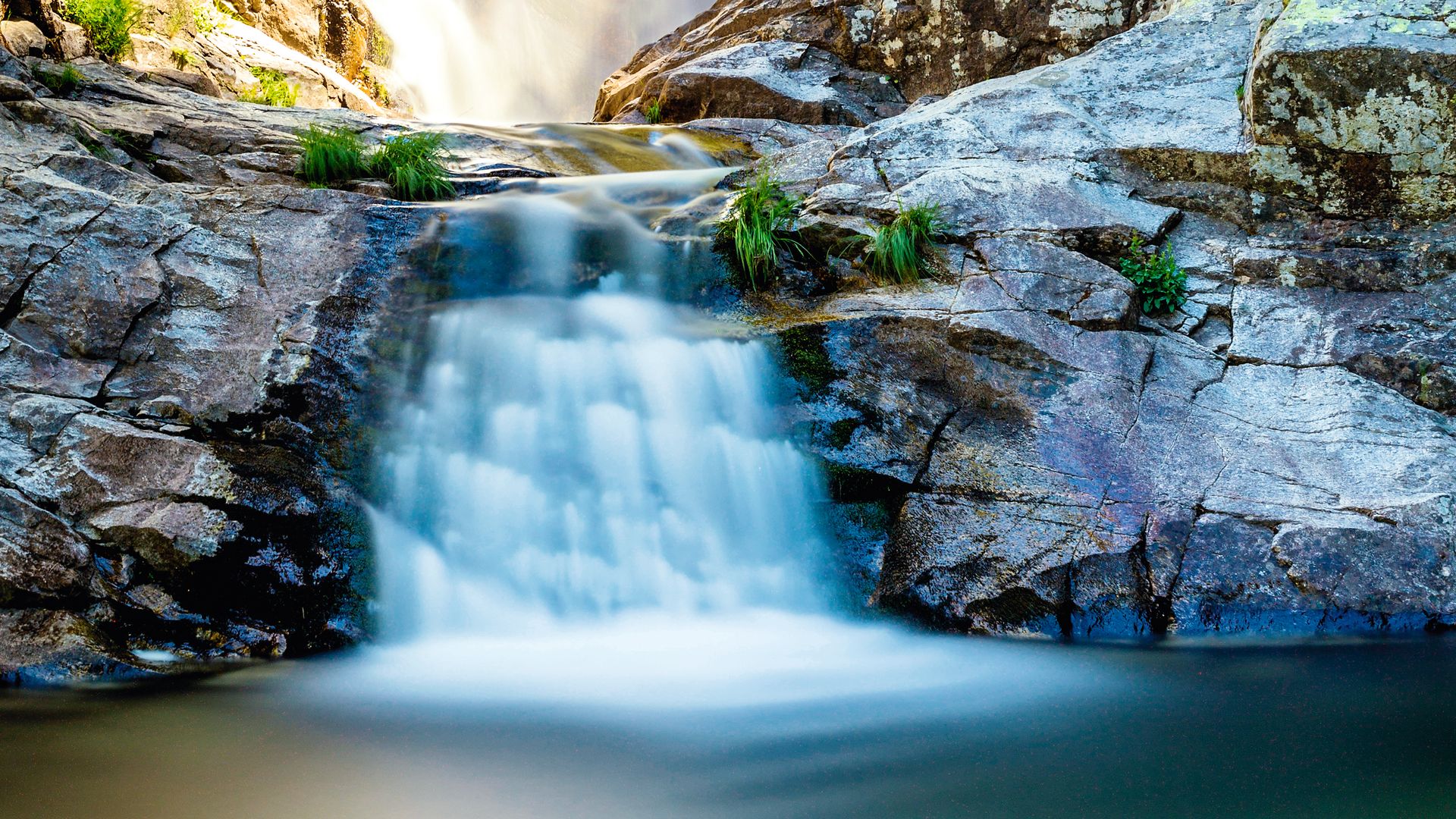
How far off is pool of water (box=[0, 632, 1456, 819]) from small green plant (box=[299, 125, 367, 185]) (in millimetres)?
4183

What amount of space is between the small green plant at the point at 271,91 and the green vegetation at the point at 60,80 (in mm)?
2168

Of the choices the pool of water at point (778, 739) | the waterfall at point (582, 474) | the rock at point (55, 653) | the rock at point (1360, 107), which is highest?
the rock at point (1360, 107)

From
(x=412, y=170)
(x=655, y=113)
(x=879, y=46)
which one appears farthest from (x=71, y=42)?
(x=879, y=46)

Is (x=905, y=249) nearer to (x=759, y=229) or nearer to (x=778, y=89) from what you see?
(x=759, y=229)

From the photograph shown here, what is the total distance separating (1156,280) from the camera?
17.9 feet

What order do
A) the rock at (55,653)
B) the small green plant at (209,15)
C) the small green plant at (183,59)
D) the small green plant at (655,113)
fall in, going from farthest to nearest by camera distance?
1. the small green plant at (655,113)
2. the small green plant at (209,15)
3. the small green plant at (183,59)
4. the rock at (55,653)

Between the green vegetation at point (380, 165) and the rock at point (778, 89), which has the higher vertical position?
the rock at point (778, 89)

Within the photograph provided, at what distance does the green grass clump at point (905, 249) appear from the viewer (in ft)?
17.9

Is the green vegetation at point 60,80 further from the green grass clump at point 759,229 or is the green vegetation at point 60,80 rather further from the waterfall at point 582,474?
the green grass clump at point 759,229

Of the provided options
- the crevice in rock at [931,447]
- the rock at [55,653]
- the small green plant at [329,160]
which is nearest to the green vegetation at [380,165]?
the small green plant at [329,160]

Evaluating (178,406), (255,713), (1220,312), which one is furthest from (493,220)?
(1220,312)

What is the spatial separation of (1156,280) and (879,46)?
22.4ft

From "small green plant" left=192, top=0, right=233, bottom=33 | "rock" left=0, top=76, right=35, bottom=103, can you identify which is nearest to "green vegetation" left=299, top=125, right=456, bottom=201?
"rock" left=0, top=76, right=35, bottom=103

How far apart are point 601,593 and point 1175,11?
6672 millimetres
